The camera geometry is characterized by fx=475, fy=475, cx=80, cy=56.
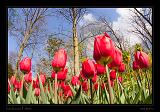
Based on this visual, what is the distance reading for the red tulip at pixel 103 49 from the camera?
1568 millimetres

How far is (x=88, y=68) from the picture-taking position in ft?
5.74

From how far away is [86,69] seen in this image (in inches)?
68.9

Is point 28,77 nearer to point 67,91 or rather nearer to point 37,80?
point 37,80

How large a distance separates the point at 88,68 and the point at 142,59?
0.22 m

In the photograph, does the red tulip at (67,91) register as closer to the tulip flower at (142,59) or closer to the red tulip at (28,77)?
the red tulip at (28,77)

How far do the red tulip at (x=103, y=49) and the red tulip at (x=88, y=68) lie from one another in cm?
16

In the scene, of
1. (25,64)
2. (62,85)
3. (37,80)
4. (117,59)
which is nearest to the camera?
(117,59)

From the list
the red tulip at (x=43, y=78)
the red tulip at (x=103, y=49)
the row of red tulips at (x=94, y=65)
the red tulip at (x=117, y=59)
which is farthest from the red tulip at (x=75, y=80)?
the red tulip at (x=103, y=49)

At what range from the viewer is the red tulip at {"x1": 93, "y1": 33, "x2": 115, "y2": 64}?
1.57 metres

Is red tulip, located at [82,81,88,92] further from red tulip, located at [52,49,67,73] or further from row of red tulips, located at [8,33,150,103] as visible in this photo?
red tulip, located at [52,49,67,73]

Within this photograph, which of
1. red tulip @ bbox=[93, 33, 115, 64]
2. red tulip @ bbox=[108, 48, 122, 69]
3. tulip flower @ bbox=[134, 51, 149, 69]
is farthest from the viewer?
tulip flower @ bbox=[134, 51, 149, 69]

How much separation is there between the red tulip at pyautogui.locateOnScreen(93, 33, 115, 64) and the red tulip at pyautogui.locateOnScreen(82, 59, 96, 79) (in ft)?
0.51

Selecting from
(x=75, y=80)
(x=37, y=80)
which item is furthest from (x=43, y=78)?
(x=75, y=80)

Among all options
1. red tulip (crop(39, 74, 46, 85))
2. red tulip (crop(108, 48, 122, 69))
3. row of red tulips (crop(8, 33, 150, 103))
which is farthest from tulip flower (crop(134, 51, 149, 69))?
red tulip (crop(39, 74, 46, 85))
